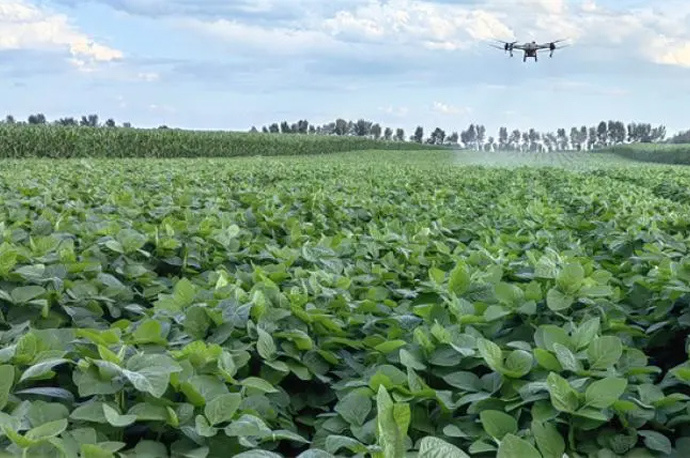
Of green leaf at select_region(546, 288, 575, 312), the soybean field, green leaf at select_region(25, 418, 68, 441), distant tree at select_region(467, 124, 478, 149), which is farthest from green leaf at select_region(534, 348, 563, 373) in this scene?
distant tree at select_region(467, 124, 478, 149)

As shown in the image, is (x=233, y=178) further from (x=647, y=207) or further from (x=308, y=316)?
(x=308, y=316)

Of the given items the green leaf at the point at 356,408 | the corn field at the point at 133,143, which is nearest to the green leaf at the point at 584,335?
the green leaf at the point at 356,408

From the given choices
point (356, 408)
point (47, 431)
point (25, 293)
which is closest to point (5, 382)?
point (47, 431)

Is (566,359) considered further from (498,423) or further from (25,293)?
(25,293)

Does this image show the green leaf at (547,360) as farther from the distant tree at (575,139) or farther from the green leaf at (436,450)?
the distant tree at (575,139)

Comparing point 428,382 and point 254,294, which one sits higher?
point 254,294

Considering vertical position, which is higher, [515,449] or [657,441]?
[515,449]

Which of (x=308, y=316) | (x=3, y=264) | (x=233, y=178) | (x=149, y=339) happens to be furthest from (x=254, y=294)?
(x=233, y=178)
